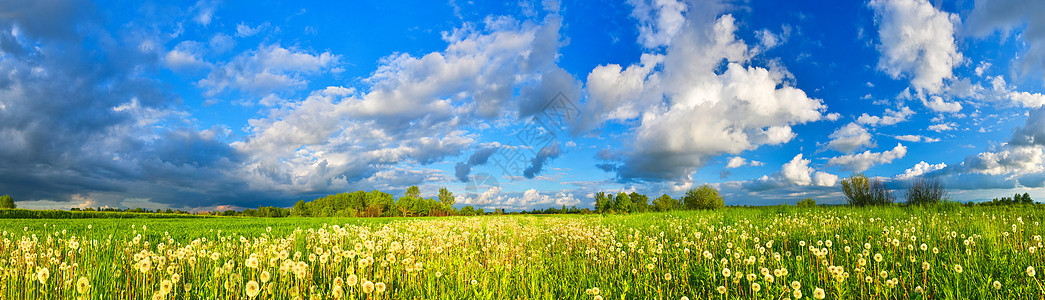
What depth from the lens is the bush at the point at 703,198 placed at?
253ft

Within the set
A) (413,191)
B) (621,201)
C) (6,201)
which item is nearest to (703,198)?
(621,201)

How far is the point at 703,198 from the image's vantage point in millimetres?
78812

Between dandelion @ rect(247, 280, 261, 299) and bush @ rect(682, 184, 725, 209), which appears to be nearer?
dandelion @ rect(247, 280, 261, 299)

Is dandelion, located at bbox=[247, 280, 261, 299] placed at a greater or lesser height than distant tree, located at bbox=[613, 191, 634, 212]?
greater

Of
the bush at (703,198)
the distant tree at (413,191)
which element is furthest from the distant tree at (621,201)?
the distant tree at (413,191)

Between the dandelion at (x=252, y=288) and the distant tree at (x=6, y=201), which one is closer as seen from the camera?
the dandelion at (x=252, y=288)

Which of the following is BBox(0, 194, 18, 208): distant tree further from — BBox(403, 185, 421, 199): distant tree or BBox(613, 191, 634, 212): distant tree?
BBox(613, 191, 634, 212): distant tree

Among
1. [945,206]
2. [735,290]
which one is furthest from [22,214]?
[945,206]

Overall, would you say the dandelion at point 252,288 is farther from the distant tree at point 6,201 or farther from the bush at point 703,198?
the distant tree at point 6,201

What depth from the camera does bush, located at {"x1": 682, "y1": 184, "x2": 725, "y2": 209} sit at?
77200 millimetres

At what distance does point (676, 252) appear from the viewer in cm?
756

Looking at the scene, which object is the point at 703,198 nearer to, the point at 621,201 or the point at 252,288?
the point at 621,201

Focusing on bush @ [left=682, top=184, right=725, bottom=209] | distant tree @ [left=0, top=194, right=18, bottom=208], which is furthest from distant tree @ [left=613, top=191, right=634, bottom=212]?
distant tree @ [left=0, top=194, right=18, bottom=208]

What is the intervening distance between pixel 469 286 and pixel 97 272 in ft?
15.5
